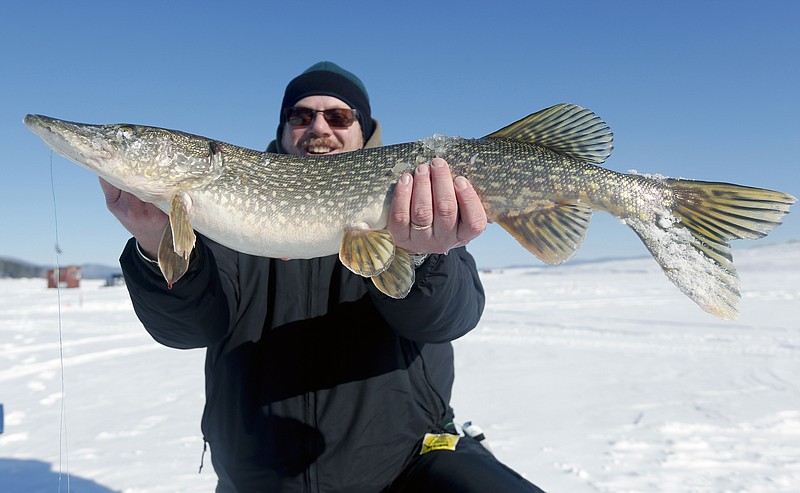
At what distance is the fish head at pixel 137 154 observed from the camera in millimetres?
2219

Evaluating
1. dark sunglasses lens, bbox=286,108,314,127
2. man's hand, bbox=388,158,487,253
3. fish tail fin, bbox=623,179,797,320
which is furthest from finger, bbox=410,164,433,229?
dark sunglasses lens, bbox=286,108,314,127

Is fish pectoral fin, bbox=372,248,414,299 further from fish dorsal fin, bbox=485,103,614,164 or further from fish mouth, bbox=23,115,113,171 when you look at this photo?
fish mouth, bbox=23,115,113,171

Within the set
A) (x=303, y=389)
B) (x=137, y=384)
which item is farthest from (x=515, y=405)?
(x=137, y=384)

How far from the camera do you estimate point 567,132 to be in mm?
2316

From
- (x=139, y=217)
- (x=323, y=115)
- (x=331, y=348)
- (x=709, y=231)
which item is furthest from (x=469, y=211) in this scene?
(x=323, y=115)

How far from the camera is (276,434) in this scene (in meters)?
2.50

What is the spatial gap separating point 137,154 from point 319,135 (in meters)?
1.26

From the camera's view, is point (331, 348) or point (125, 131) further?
point (331, 348)

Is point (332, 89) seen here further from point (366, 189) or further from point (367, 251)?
point (367, 251)

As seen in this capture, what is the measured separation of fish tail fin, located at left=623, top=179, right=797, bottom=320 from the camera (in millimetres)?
1889

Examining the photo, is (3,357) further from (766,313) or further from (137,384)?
(766,313)

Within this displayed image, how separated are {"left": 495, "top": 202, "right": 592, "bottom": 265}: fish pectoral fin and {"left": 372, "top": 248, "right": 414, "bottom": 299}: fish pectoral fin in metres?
0.48

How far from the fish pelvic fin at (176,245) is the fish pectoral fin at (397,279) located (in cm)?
79

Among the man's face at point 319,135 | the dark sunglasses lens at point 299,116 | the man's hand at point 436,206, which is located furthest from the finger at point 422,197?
the dark sunglasses lens at point 299,116
